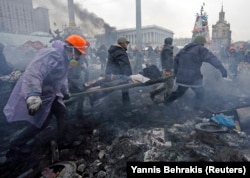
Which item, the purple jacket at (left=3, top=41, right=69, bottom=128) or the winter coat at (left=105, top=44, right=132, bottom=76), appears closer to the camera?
the purple jacket at (left=3, top=41, right=69, bottom=128)

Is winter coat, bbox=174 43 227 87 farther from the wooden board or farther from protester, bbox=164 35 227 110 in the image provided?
the wooden board

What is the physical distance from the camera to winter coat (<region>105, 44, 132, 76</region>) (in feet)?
16.2

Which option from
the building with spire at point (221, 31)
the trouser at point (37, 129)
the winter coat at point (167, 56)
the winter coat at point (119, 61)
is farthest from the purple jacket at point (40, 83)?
the building with spire at point (221, 31)

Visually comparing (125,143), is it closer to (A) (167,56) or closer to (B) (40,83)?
(B) (40,83)

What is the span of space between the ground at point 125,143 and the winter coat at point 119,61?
40.7 inches

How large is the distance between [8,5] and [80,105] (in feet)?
213

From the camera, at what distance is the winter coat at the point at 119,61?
495cm

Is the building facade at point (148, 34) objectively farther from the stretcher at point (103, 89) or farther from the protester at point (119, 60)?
the stretcher at point (103, 89)

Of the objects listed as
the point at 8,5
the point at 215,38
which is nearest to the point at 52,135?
the point at 215,38

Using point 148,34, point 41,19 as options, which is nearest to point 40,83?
point 148,34

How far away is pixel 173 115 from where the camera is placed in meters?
4.97

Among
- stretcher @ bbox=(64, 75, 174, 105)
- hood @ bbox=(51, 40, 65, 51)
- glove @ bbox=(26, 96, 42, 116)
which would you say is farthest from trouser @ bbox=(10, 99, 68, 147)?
hood @ bbox=(51, 40, 65, 51)

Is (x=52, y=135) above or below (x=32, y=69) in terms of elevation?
below

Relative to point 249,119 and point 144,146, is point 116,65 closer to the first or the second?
point 144,146
